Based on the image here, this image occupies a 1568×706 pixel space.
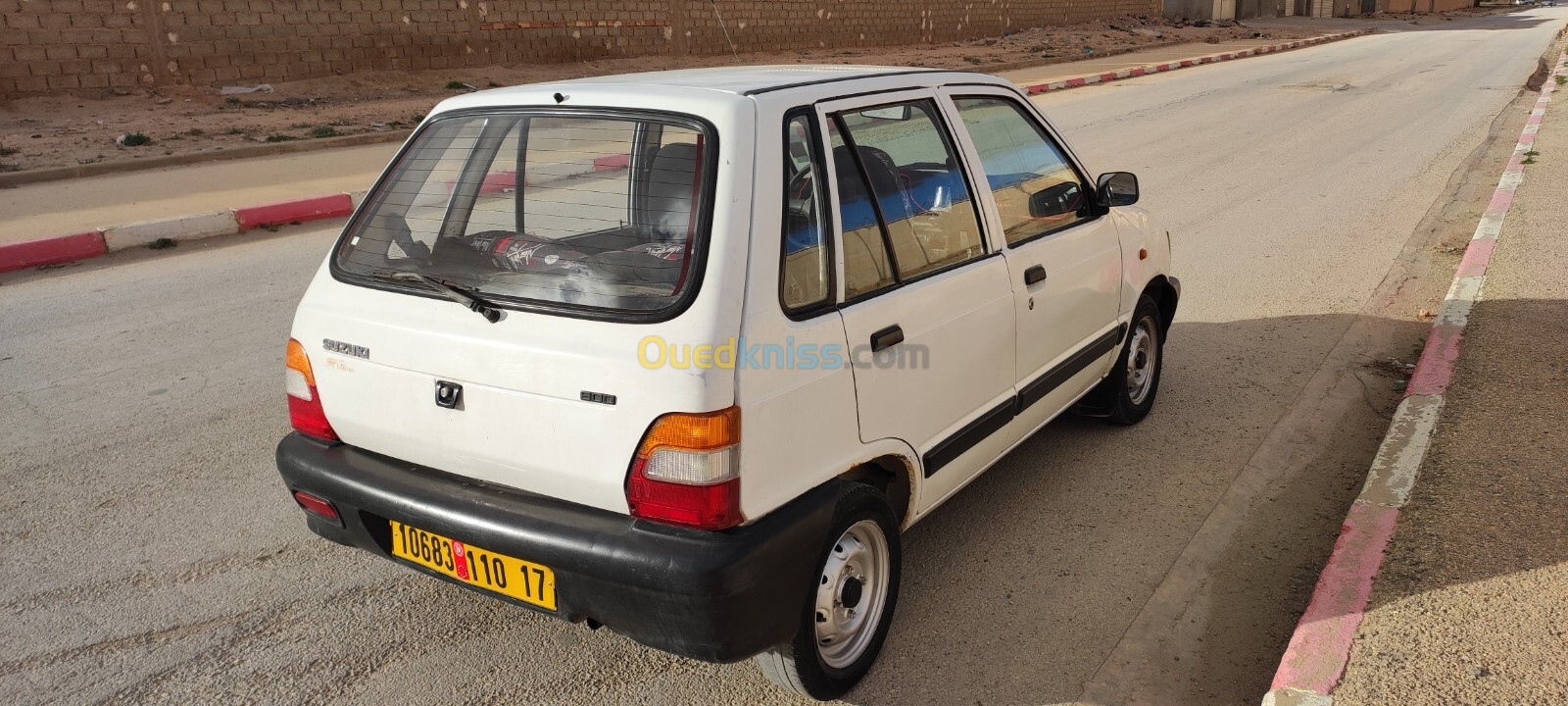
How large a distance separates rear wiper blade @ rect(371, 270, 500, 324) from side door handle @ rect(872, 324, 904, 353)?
3.18ft

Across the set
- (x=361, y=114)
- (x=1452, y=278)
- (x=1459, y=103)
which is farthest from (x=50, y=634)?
(x=1459, y=103)

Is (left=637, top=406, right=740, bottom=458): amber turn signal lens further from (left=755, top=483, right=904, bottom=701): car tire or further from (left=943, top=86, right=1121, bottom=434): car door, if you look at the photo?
(left=943, top=86, right=1121, bottom=434): car door

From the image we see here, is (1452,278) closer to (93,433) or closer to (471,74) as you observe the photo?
(93,433)

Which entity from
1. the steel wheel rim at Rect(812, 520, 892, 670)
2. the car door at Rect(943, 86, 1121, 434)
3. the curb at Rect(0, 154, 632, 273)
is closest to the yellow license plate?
the steel wheel rim at Rect(812, 520, 892, 670)

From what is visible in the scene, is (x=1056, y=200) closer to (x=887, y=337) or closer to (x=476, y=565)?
(x=887, y=337)

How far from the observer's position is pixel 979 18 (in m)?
36.0

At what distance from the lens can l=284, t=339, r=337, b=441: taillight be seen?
307 cm

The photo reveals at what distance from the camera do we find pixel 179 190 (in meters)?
10.8

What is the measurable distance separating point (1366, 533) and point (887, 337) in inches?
74.1

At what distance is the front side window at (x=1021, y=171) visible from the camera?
143 inches

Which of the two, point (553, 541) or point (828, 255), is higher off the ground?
point (828, 255)

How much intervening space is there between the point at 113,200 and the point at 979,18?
30.1 metres

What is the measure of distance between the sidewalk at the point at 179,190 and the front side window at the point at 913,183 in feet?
26.0

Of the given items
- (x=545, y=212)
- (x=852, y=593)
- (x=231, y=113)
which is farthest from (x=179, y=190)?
(x=852, y=593)
